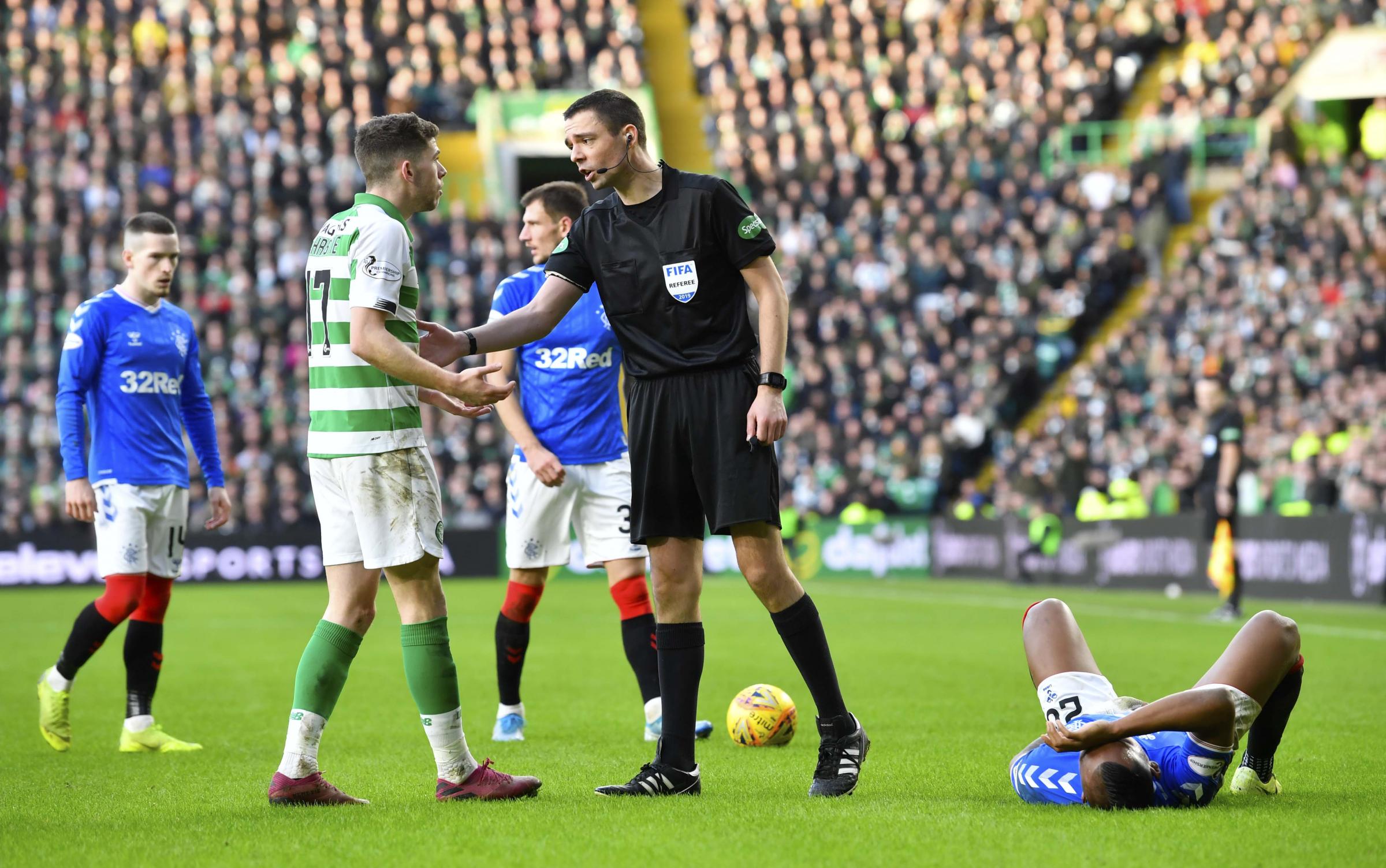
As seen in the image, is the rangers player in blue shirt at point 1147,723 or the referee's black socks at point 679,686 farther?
the referee's black socks at point 679,686

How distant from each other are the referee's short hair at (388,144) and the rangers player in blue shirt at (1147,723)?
9.11ft

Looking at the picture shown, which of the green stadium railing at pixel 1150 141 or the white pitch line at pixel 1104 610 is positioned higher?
the green stadium railing at pixel 1150 141

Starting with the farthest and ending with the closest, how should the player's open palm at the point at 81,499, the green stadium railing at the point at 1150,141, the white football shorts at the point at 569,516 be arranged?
the green stadium railing at the point at 1150,141
the white football shorts at the point at 569,516
the player's open palm at the point at 81,499

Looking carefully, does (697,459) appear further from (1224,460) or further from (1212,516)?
(1212,516)

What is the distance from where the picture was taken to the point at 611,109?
223 inches

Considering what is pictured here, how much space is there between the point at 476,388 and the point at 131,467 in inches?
117

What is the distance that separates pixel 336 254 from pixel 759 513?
1730 mm

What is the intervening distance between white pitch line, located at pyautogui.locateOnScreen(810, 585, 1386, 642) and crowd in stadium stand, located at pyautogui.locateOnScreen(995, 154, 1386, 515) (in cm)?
324

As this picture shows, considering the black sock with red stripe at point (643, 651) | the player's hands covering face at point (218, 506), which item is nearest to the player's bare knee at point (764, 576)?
the black sock with red stripe at point (643, 651)

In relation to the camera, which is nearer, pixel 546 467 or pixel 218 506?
pixel 546 467

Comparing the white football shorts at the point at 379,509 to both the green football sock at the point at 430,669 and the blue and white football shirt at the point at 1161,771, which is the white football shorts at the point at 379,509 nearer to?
the green football sock at the point at 430,669

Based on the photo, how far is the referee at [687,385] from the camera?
5.62 meters

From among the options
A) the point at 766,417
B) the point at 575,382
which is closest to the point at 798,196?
the point at 575,382

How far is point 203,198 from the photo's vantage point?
28391 mm
